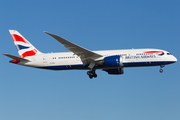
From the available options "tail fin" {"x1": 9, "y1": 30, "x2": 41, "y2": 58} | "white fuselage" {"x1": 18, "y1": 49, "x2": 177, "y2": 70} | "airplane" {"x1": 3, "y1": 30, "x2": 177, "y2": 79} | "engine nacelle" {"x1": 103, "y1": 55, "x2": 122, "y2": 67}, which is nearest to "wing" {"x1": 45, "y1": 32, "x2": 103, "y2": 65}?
"airplane" {"x1": 3, "y1": 30, "x2": 177, "y2": 79}

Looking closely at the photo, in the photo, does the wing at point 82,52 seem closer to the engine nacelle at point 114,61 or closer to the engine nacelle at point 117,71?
the engine nacelle at point 114,61

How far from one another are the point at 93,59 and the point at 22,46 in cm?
1251

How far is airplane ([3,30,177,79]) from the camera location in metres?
37.2

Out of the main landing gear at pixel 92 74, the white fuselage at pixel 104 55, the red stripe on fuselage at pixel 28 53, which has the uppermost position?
the red stripe on fuselage at pixel 28 53

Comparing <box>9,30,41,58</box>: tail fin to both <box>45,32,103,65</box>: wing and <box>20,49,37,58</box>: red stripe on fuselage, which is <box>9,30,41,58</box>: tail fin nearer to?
<box>20,49,37,58</box>: red stripe on fuselage

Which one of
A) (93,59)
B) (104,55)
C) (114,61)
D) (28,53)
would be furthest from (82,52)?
(28,53)

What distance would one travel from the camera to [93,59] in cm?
3825

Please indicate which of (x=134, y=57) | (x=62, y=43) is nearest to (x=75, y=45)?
(x=62, y=43)

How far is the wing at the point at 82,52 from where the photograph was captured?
34.9 meters

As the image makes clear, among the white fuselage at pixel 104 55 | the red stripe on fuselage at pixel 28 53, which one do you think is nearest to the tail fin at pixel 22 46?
the red stripe on fuselage at pixel 28 53

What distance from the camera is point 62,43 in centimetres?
3509

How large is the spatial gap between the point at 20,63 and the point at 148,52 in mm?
18736

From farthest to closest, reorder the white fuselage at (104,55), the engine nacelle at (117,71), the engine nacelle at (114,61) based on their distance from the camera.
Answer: the engine nacelle at (117,71)
the white fuselage at (104,55)
the engine nacelle at (114,61)

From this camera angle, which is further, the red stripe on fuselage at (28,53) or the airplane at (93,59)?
the red stripe on fuselage at (28,53)
